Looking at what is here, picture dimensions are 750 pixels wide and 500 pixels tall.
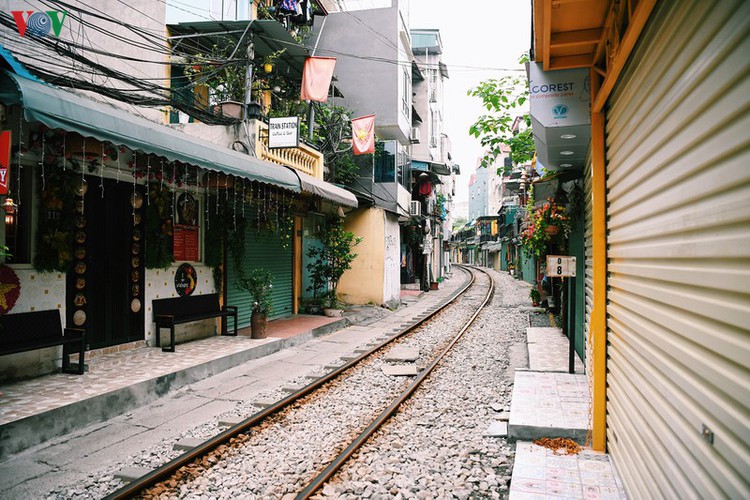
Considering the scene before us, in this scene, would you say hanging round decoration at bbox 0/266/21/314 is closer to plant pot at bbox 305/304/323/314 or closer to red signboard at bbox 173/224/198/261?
red signboard at bbox 173/224/198/261

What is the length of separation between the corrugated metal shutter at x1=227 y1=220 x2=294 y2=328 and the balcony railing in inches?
72.7

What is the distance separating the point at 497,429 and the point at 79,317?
22.3 feet

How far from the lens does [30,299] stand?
6871 millimetres

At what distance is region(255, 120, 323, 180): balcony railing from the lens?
1145 cm

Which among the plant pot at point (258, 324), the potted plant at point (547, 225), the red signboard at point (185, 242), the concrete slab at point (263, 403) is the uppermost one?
the potted plant at point (547, 225)

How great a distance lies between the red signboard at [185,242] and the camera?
9.71m

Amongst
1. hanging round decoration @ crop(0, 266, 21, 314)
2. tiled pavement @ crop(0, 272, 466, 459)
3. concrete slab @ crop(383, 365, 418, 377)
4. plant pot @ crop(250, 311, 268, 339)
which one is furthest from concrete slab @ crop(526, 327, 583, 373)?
hanging round decoration @ crop(0, 266, 21, 314)

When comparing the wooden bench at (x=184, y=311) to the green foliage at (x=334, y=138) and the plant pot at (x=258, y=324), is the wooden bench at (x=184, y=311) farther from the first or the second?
the green foliage at (x=334, y=138)

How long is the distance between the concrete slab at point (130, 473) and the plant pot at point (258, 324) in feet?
18.8

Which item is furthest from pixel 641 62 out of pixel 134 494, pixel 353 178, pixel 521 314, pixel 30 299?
pixel 353 178

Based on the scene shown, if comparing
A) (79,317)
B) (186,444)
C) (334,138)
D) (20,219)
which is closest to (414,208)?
(334,138)

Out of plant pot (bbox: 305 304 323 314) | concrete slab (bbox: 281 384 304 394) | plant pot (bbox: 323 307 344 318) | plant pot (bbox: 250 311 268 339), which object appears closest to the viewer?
concrete slab (bbox: 281 384 304 394)

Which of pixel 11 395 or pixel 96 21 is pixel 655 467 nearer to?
pixel 11 395

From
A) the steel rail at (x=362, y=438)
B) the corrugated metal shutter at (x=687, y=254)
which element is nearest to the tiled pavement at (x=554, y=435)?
the corrugated metal shutter at (x=687, y=254)
